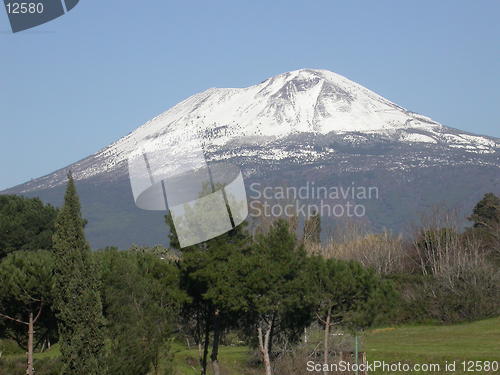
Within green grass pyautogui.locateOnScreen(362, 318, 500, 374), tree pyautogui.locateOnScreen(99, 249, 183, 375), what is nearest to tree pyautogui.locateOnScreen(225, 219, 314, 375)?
tree pyautogui.locateOnScreen(99, 249, 183, 375)

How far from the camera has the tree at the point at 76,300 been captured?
44.3 ft

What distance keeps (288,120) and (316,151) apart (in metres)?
12.6

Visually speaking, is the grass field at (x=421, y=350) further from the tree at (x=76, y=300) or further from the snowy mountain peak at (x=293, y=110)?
the snowy mountain peak at (x=293, y=110)

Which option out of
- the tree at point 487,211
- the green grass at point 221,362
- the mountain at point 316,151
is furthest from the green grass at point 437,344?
the mountain at point 316,151

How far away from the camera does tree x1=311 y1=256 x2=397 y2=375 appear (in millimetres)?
16453

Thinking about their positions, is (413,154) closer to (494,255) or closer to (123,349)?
(494,255)

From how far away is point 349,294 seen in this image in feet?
54.8

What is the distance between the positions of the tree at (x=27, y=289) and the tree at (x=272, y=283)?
512 cm

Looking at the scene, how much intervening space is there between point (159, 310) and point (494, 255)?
2708 cm

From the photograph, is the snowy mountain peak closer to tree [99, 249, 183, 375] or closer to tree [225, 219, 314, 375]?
tree [99, 249, 183, 375]

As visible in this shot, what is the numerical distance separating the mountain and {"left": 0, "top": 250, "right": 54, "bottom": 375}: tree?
126m

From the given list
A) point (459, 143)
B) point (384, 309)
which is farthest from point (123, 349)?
point (459, 143)

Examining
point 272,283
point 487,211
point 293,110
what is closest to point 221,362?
point 272,283

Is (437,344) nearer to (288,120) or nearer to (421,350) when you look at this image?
(421,350)
